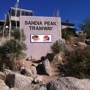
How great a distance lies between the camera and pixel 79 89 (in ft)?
20.5

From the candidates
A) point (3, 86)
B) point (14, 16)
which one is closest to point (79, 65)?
point (3, 86)

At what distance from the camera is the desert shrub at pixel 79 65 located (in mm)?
8445

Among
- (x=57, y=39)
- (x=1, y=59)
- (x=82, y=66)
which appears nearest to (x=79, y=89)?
(x=82, y=66)

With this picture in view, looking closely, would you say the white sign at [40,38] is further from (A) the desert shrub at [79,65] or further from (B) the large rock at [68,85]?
(B) the large rock at [68,85]

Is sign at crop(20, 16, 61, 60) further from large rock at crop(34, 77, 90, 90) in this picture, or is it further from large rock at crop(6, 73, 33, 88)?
large rock at crop(34, 77, 90, 90)

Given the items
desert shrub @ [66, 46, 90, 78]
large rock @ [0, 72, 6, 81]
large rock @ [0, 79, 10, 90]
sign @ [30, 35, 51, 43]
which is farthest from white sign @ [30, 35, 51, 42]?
large rock @ [0, 79, 10, 90]

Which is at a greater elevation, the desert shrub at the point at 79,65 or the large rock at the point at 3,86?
the desert shrub at the point at 79,65

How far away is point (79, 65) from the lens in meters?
Result: 8.68

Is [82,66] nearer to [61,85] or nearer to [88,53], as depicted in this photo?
[88,53]

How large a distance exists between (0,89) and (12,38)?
4.05m

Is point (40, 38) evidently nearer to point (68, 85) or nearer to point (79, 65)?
point (79, 65)

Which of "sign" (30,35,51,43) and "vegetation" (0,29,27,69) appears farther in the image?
"sign" (30,35,51,43)

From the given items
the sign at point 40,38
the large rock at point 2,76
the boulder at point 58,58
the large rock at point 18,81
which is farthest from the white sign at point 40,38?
the large rock at point 18,81

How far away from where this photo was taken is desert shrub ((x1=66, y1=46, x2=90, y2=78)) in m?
8.45
